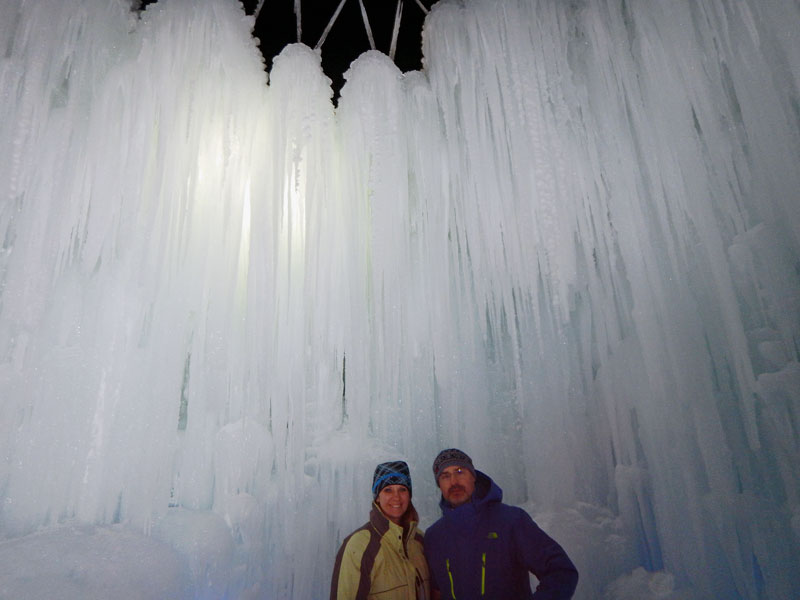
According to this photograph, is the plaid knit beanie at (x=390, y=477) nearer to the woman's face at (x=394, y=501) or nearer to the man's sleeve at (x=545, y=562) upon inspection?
the woman's face at (x=394, y=501)

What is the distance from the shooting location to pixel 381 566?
1878 millimetres

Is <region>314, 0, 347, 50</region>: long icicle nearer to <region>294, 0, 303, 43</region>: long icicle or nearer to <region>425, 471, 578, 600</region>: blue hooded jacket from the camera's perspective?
<region>294, 0, 303, 43</region>: long icicle

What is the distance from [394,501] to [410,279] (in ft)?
10.9

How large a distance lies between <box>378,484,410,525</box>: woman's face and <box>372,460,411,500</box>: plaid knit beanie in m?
0.02

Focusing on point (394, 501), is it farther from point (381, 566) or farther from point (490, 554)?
point (490, 554)

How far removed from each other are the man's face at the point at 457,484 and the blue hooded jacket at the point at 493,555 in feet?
0.24

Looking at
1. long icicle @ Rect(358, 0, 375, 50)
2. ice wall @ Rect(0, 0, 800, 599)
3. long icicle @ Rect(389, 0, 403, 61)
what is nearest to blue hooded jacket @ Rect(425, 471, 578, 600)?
ice wall @ Rect(0, 0, 800, 599)

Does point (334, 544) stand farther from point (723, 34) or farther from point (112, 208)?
point (723, 34)

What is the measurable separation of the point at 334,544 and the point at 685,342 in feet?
11.2

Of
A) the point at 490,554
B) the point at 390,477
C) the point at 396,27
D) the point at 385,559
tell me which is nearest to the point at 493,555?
the point at 490,554

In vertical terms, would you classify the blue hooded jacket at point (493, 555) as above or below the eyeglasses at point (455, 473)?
below

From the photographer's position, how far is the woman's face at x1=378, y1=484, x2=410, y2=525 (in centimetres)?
205

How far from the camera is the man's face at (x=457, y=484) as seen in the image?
2.02 meters

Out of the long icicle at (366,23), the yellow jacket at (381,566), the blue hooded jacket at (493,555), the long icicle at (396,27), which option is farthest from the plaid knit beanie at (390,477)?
the long icicle at (366,23)
